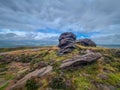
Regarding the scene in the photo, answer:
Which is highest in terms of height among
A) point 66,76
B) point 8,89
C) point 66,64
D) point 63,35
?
point 63,35

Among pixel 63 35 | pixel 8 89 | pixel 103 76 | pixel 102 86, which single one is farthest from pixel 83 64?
pixel 63 35

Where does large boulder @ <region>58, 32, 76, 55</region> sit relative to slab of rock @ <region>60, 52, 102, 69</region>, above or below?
above

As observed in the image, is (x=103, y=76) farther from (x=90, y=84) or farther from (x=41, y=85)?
(x=41, y=85)

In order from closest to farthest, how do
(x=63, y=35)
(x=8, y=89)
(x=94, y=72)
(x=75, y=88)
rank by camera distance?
1. (x=75, y=88)
2. (x=8, y=89)
3. (x=94, y=72)
4. (x=63, y=35)

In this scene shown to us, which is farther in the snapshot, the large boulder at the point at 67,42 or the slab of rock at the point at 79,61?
the large boulder at the point at 67,42

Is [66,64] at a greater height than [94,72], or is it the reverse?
[66,64]

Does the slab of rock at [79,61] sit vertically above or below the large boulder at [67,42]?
below

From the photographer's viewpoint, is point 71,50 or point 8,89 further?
point 71,50

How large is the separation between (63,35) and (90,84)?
89.6 meters

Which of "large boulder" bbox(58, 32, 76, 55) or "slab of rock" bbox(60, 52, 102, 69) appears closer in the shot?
"slab of rock" bbox(60, 52, 102, 69)

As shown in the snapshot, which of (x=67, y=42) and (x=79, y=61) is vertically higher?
(x=67, y=42)

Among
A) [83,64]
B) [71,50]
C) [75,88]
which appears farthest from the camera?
[71,50]

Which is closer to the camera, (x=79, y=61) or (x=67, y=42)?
(x=79, y=61)

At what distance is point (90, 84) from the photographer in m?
53.5
